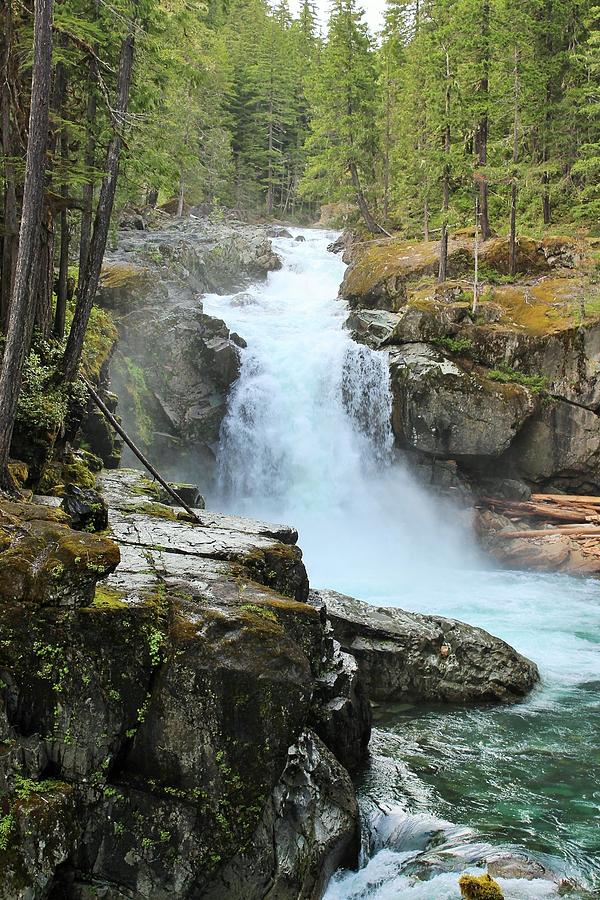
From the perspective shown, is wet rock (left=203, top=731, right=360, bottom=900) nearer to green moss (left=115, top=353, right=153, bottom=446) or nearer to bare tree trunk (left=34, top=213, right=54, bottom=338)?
bare tree trunk (left=34, top=213, right=54, bottom=338)

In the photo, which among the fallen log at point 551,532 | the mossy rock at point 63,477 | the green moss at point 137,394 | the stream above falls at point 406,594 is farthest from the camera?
the green moss at point 137,394

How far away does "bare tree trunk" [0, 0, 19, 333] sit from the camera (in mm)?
9859

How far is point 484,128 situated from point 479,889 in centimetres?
2577

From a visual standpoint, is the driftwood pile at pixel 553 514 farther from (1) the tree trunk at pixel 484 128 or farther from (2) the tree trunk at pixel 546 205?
(2) the tree trunk at pixel 546 205

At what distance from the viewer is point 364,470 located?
20.4 m

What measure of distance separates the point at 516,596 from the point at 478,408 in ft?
18.9

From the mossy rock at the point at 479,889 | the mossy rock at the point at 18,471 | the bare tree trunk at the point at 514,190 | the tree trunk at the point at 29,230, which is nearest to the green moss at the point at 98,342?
the mossy rock at the point at 18,471

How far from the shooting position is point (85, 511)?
866cm

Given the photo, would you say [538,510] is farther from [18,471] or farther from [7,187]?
[7,187]

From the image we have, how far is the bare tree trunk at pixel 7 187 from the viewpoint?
9859 millimetres

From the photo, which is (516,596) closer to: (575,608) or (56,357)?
(575,608)

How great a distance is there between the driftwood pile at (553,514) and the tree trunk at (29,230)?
607 inches

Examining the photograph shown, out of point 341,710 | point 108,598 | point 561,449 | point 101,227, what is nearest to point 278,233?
point 561,449

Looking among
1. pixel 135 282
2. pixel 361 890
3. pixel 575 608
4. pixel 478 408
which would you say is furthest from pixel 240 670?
pixel 135 282
